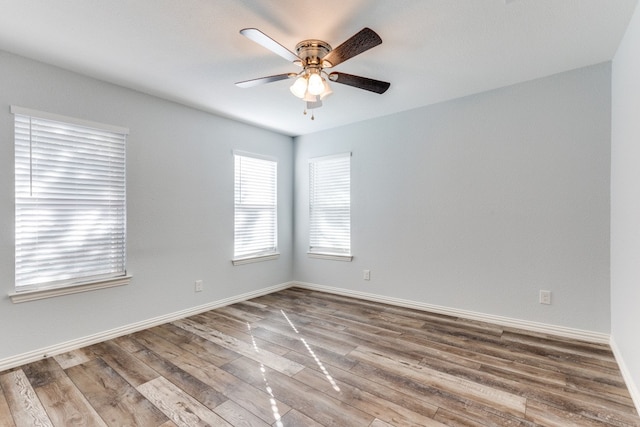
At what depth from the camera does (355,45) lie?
1851 mm

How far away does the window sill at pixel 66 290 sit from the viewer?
236 centimetres

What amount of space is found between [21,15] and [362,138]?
130 inches

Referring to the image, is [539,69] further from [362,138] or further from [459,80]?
[362,138]

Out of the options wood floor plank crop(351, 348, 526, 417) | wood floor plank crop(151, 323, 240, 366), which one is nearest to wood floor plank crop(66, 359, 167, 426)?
wood floor plank crop(151, 323, 240, 366)

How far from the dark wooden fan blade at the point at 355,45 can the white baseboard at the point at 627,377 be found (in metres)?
2.59

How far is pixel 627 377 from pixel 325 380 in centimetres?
201

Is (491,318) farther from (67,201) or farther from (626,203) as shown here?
(67,201)

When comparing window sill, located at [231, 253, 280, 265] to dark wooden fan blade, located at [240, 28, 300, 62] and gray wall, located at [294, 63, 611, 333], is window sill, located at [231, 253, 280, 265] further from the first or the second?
dark wooden fan blade, located at [240, 28, 300, 62]

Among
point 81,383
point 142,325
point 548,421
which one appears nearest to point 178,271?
point 142,325

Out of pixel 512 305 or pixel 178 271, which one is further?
pixel 178 271

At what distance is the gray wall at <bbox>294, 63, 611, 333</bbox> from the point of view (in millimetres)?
2668

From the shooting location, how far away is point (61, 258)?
258 cm

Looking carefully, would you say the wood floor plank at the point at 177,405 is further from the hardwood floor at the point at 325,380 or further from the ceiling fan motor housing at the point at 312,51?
the ceiling fan motor housing at the point at 312,51

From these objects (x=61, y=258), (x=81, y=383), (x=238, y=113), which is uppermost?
(x=238, y=113)
